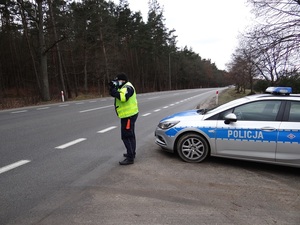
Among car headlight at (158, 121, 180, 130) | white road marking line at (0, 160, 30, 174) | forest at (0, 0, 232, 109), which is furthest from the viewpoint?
forest at (0, 0, 232, 109)

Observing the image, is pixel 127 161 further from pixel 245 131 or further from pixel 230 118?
pixel 245 131

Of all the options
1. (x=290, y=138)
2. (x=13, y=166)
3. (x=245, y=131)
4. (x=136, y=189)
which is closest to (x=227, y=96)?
(x=245, y=131)

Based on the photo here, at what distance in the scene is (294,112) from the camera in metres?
4.30

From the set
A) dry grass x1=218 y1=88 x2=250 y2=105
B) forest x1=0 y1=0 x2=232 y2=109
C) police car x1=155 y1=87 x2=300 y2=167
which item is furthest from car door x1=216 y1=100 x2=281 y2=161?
forest x1=0 y1=0 x2=232 y2=109

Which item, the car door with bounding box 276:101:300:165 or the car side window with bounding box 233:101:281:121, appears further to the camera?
the car side window with bounding box 233:101:281:121

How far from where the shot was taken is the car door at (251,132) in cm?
433

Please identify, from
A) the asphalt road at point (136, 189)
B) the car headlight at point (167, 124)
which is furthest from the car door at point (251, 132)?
the car headlight at point (167, 124)

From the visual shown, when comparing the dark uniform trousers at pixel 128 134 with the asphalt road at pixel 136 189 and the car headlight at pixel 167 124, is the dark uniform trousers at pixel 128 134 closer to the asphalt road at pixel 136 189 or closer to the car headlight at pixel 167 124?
the asphalt road at pixel 136 189

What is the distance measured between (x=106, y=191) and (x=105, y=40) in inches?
1273

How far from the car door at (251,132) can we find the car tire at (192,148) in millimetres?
302

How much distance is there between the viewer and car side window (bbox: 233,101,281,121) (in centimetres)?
446

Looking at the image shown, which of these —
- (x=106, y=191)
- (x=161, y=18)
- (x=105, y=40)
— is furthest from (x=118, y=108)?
(x=161, y=18)

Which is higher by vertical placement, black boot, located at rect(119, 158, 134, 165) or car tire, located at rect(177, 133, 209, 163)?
car tire, located at rect(177, 133, 209, 163)

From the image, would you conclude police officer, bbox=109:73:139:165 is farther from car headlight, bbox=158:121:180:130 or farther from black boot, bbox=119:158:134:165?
car headlight, bbox=158:121:180:130
